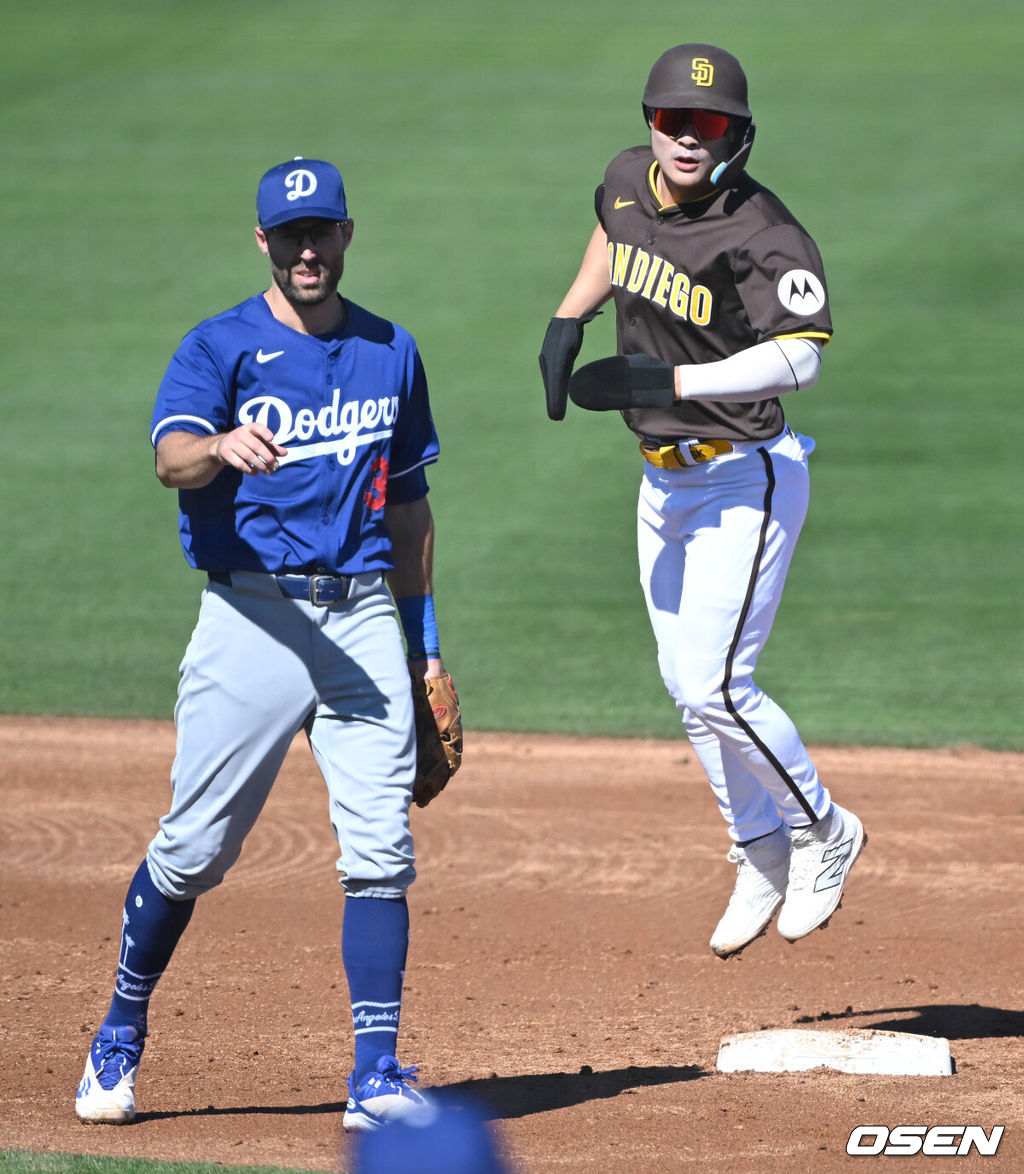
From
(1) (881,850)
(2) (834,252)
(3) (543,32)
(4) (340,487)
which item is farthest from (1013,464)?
(3) (543,32)

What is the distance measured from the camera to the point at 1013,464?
11375 mm

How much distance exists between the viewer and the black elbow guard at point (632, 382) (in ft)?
13.6

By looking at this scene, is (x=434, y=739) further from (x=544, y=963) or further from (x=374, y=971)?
(x=544, y=963)

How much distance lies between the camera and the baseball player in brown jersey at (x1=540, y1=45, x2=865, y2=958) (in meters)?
4.23

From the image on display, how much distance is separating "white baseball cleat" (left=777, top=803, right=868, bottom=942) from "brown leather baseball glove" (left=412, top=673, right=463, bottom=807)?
106cm

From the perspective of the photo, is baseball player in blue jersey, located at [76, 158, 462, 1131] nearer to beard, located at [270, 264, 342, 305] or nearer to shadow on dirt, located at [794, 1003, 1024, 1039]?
beard, located at [270, 264, 342, 305]

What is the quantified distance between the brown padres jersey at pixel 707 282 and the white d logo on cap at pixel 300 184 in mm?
984

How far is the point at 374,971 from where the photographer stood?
154 inches

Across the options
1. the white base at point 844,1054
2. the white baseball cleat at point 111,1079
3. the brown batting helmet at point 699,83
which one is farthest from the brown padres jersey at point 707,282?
the white baseball cleat at point 111,1079

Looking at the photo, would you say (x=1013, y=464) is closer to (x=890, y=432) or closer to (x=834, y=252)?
(x=890, y=432)

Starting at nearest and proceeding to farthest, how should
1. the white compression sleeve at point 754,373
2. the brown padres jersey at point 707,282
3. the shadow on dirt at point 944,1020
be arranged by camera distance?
1. the white compression sleeve at point 754,373
2. the brown padres jersey at point 707,282
3. the shadow on dirt at point 944,1020

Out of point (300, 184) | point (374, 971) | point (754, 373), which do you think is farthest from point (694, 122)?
point (374, 971)

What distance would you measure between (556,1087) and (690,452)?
1.66 metres

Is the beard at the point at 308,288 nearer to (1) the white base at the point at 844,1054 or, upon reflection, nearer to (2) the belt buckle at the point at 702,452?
(2) the belt buckle at the point at 702,452
